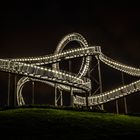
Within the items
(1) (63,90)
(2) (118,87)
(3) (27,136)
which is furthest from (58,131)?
(1) (63,90)

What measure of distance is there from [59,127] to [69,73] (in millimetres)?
27448

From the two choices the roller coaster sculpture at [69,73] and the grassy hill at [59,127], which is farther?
the roller coaster sculpture at [69,73]

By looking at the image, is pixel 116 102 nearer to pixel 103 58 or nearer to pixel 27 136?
pixel 103 58

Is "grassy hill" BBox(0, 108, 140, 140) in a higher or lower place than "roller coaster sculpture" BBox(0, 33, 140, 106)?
lower

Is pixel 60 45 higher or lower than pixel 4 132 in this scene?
higher

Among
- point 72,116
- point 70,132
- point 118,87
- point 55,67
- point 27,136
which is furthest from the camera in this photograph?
point 55,67

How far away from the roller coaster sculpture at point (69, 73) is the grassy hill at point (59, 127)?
49.5ft

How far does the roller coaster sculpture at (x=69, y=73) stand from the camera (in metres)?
49.6

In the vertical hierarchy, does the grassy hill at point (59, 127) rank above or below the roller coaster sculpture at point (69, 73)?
below

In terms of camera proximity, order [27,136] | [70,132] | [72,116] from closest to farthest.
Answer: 1. [27,136]
2. [70,132]
3. [72,116]

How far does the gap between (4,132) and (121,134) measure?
28.8 ft

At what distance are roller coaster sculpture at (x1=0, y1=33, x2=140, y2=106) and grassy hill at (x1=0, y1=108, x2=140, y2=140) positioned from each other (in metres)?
15.1

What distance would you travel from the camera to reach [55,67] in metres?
63.3

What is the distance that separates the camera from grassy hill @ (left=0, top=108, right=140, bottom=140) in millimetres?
24586
